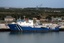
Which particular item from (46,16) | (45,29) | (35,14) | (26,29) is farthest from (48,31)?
(35,14)

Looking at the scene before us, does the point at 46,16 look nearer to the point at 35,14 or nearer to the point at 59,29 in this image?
the point at 35,14

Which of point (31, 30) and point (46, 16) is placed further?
point (46, 16)

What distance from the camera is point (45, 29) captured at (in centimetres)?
2214

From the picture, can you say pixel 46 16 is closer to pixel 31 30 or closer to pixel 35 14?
pixel 35 14

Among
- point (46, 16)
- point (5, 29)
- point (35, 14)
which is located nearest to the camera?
point (5, 29)

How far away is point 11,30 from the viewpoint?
72.3 feet

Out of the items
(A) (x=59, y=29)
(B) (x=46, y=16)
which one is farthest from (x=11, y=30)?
(B) (x=46, y=16)

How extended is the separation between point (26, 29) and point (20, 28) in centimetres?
54

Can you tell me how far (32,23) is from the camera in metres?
22.9

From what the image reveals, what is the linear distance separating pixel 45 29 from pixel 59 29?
1204 mm

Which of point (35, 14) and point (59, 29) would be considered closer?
point (59, 29)

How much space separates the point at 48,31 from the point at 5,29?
3.58 metres

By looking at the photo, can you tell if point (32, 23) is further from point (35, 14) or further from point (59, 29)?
point (35, 14)

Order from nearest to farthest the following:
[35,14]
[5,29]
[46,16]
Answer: [5,29] → [46,16] → [35,14]
